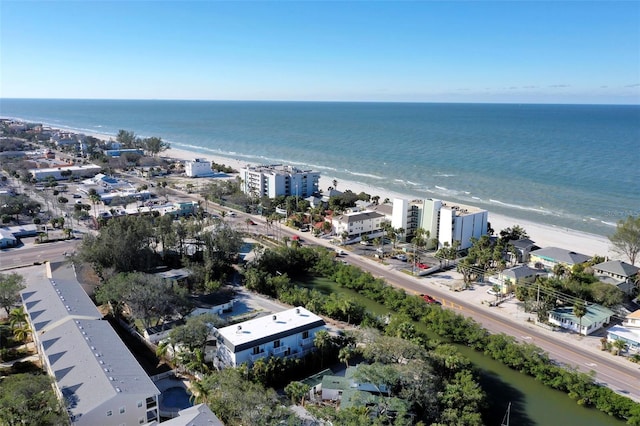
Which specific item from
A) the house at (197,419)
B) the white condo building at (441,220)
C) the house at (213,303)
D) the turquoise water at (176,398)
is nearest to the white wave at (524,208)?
the white condo building at (441,220)

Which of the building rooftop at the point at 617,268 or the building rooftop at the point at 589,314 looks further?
the building rooftop at the point at 617,268

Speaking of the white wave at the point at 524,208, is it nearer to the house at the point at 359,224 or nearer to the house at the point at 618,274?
the house at the point at 359,224

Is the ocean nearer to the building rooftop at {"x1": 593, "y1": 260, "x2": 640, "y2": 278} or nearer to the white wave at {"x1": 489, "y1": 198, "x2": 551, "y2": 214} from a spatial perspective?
the white wave at {"x1": 489, "y1": 198, "x2": 551, "y2": 214}

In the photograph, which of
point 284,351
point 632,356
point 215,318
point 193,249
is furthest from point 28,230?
point 632,356

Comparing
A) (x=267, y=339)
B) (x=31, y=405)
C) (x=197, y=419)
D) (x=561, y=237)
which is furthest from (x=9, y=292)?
(x=561, y=237)

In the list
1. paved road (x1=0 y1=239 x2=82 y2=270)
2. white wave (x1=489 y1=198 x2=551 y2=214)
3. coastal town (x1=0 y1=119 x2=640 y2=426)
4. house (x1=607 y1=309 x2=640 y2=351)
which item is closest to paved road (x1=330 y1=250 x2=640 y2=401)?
coastal town (x1=0 y1=119 x2=640 y2=426)

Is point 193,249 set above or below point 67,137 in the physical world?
below

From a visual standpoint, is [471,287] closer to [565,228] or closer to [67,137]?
[565,228]

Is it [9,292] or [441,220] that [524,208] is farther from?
[9,292]
